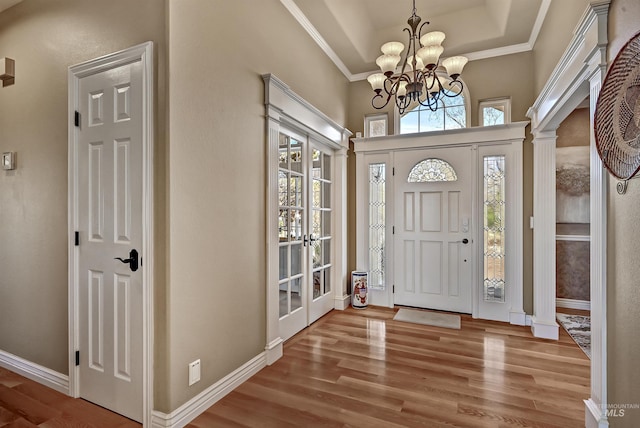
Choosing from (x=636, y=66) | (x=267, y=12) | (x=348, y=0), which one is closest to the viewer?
(x=636, y=66)

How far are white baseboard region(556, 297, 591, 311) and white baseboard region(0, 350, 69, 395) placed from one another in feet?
18.0

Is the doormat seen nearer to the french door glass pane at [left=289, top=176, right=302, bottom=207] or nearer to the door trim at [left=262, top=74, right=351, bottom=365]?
the door trim at [left=262, top=74, right=351, bottom=365]

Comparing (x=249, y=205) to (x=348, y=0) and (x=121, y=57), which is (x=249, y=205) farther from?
(x=348, y=0)

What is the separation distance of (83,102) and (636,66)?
293cm

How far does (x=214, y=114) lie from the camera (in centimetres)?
206

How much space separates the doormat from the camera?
138 inches

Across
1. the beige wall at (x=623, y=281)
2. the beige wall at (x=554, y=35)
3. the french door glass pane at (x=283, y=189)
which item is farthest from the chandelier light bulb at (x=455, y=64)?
the french door glass pane at (x=283, y=189)

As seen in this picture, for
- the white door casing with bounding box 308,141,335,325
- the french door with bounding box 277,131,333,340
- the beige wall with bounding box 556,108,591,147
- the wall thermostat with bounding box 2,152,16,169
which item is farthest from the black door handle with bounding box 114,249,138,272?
the beige wall with bounding box 556,108,591,147

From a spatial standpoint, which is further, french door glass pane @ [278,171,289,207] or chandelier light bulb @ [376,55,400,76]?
french door glass pane @ [278,171,289,207]

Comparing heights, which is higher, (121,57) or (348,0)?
(348,0)

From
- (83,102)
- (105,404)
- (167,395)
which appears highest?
(83,102)

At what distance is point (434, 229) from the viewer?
3.95 meters

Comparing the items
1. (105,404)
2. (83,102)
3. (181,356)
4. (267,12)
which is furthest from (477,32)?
(105,404)

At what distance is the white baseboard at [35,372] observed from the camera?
2.18 metres
